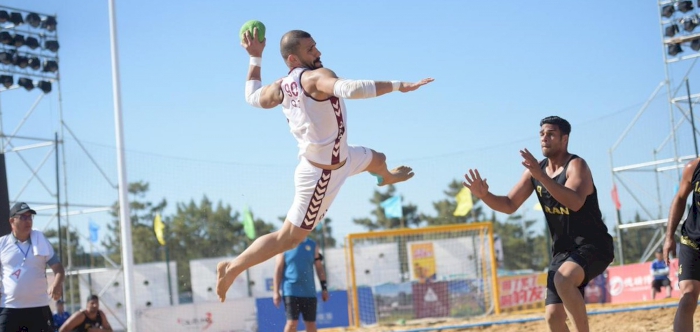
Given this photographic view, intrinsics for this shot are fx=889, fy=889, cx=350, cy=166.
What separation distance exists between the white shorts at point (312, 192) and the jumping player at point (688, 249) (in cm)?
286

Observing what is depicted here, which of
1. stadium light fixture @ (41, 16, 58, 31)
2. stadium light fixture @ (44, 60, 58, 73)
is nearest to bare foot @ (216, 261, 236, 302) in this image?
stadium light fixture @ (44, 60, 58, 73)

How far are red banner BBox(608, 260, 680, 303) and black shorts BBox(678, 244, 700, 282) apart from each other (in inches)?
636

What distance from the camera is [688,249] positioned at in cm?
727

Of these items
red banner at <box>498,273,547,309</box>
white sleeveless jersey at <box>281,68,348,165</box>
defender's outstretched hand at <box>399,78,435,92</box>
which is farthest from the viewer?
red banner at <box>498,273,547,309</box>

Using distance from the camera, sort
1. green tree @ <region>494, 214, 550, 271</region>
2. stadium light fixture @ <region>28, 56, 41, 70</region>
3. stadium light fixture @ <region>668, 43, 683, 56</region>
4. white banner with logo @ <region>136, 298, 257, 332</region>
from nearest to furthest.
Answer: white banner with logo @ <region>136, 298, 257, 332</region> < stadium light fixture @ <region>28, 56, 41, 70</region> < stadium light fixture @ <region>668, 43, 683, 56</region> < green tree @ <region>494, 214, 550, 271</region>

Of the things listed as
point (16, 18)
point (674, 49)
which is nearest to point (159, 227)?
point (16, 18)

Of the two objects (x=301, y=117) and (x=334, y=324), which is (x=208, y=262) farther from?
(x=301, y=117)

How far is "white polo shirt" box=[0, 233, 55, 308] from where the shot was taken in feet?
29.2

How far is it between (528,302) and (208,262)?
10.1m

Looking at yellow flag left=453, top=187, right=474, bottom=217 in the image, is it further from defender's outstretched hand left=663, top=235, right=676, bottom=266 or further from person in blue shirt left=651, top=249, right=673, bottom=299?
defender's outstretched hand left=663, top=235, right=676, bottom=266

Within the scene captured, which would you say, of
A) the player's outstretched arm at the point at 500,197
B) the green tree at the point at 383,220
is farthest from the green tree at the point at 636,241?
the green tree at the point at 383,220

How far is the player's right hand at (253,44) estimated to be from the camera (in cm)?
705

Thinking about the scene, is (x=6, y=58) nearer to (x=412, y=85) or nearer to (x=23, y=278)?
(x=23, y=278)

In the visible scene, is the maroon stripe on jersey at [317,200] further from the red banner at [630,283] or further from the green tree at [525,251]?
the green tree at [525,251]
